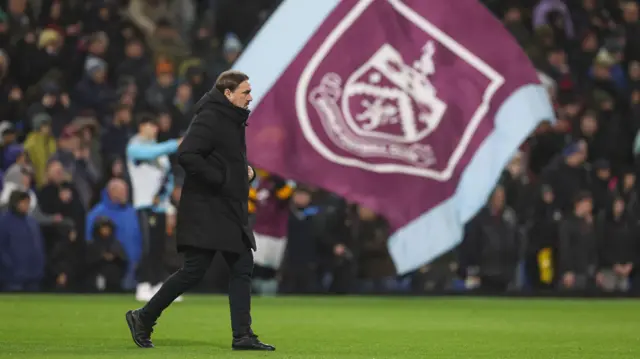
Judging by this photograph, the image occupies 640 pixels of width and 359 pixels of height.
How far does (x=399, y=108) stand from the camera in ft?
62.8

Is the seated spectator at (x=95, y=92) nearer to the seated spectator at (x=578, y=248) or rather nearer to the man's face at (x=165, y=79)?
the man's face at (x=165, y=79)

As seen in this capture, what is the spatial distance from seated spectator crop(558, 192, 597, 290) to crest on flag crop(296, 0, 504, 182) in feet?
14.8

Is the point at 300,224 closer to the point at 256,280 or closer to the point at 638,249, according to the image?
the point at 256,280

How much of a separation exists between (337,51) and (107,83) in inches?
313

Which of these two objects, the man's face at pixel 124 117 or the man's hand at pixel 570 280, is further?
the man's face at pixel 124 117

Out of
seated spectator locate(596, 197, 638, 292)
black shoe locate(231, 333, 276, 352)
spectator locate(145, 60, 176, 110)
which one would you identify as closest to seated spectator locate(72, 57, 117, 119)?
spectator locate(145, 60, 176, 110)

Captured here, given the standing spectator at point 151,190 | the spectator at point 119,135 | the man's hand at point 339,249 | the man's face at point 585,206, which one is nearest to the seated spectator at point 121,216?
the spectator at point 119,135

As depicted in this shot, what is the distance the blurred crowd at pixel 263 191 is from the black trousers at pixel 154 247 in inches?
2.5

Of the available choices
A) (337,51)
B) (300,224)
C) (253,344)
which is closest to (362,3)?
(337,51)

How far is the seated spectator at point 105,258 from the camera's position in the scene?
22.7 metres

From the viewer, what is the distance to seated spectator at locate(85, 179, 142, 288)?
22547 millimetres

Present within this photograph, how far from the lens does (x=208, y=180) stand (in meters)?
12.6

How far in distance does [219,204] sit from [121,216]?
10096 mm

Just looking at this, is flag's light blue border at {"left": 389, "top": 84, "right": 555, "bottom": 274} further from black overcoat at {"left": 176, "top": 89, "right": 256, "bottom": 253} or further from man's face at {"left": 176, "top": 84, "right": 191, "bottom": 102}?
black overcoat at {"left": 176, "top": 89, "right": 256, "bottom": 253}
